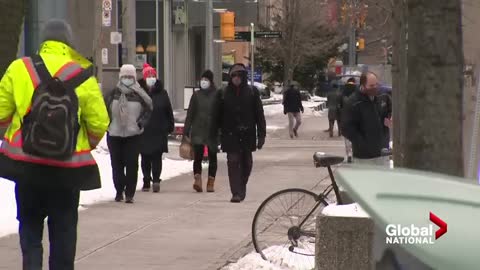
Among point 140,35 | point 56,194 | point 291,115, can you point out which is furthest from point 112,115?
point 140,35

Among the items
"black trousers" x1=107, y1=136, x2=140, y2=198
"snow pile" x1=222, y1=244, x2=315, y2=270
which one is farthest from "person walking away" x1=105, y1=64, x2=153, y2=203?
"snow pile" x1=222, y1=244, x2=315, y2=270

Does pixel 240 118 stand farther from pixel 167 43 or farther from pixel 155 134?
pixel 167 43

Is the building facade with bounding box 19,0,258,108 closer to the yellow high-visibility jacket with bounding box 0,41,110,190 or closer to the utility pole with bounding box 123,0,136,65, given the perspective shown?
the utility pole with bounding box 123,0,136,65

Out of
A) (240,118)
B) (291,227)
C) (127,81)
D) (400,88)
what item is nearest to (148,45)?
(127,81)

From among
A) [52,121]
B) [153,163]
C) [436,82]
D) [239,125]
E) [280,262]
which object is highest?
[436,82]

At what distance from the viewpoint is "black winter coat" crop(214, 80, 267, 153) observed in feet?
40.8

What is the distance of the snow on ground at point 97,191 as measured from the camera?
10000 mm

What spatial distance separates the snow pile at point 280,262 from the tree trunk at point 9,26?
404 cm

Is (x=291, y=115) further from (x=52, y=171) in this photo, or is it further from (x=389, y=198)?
(x=389, y=198)

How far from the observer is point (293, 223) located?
8.20m

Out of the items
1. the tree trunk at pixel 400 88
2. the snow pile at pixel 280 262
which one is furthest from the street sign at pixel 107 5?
the snow pile at pixel 280 262

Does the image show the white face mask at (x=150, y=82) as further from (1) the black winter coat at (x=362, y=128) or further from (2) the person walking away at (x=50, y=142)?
(2) the person walking away at (x=50, y=142)

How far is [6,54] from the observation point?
10.7 meters

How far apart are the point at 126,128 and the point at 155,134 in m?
1.48
